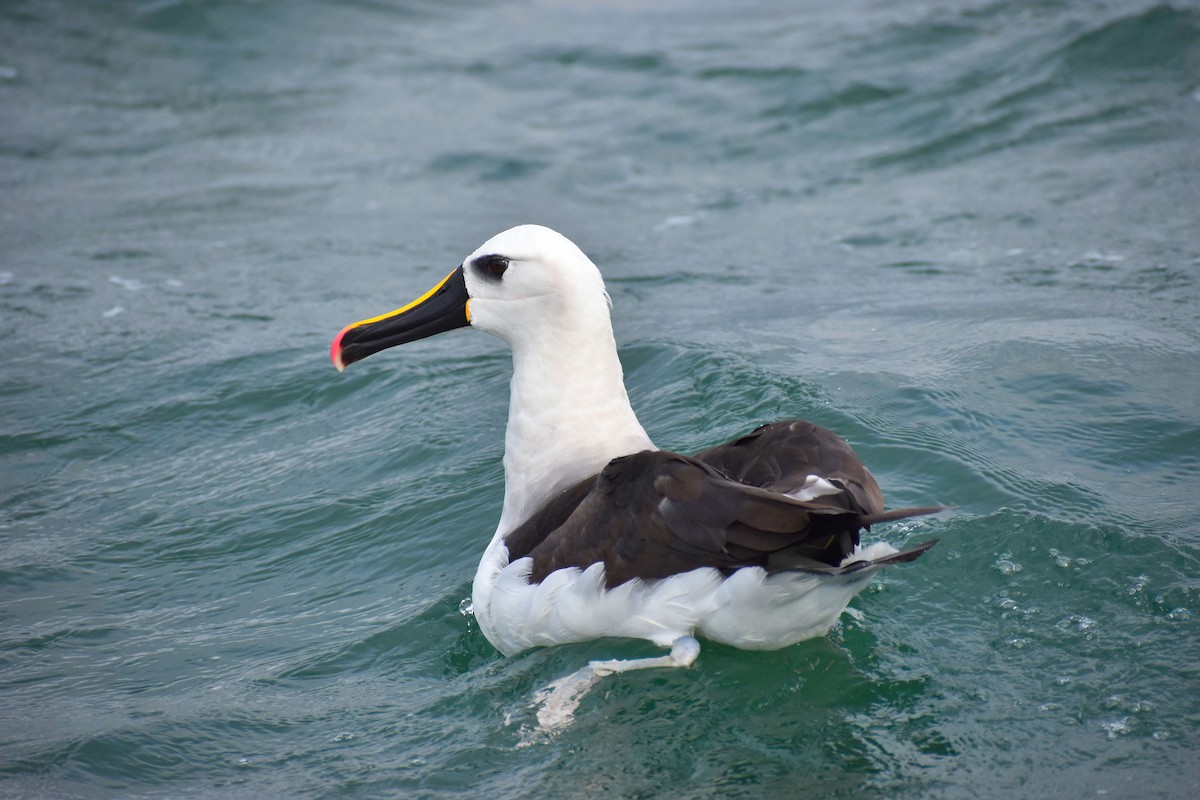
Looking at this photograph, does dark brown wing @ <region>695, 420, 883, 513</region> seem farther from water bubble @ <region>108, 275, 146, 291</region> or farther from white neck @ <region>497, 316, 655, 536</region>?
water bubble @ <region>108, 275, 146, 291</region>

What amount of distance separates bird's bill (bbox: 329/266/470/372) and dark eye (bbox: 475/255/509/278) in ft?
0.57

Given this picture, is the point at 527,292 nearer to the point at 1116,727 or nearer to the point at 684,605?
the point at 684,605

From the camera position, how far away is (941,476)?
7.13 m

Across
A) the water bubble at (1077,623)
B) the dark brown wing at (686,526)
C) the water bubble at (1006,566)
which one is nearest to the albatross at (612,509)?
the dark brown wing at (686,526)

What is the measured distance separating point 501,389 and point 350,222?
17.0ft

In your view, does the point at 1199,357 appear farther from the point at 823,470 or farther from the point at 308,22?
the point at 308,22

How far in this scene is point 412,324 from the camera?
21.1ft

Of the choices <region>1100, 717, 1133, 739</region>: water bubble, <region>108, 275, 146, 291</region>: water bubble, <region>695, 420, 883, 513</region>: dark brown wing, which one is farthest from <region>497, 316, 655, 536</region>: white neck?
<region>108, 275, 146, 291</region>: water bubble

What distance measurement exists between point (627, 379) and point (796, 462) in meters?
4.21

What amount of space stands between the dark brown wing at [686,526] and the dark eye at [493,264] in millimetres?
1244

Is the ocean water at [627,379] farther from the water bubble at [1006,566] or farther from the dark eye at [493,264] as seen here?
the dark eye at [493,264]

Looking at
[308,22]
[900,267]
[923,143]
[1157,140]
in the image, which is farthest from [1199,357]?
[308,22]

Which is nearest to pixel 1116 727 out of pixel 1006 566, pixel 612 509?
pixel 1006 566

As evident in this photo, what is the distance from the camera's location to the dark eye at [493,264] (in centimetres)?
610
